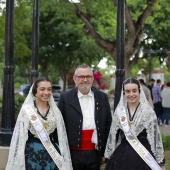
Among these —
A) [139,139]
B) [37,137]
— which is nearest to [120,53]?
[139,139]

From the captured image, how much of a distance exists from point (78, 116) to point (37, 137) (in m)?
0.50

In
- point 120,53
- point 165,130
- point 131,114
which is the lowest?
point 165,130

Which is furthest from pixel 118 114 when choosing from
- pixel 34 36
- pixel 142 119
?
pixel 34 36

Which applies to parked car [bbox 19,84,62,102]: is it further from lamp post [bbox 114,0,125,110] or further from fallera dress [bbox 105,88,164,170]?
fallera dress [bbox 105,88,164,170]

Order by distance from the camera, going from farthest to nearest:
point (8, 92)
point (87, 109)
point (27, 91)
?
point (27, 91)
point (8, 92)
point (87, 109)

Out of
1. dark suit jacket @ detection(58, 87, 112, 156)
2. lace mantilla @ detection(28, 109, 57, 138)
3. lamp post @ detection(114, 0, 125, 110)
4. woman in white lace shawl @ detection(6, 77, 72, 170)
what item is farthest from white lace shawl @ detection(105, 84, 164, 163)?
lamp post @ detection(114, 0, 125, 110)

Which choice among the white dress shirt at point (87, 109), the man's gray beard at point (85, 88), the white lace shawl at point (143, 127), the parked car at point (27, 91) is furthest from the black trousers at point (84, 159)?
the parked car at point (27, 91)

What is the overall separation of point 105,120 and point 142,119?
466mm

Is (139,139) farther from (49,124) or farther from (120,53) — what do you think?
(120,53)

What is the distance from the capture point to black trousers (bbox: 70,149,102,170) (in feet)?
17.3

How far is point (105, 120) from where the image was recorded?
17.8 ft

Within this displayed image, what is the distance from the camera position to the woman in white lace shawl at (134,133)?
5105 mm

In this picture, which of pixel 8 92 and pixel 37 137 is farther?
pixel 8 92

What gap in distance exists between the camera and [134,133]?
5.09 metres
